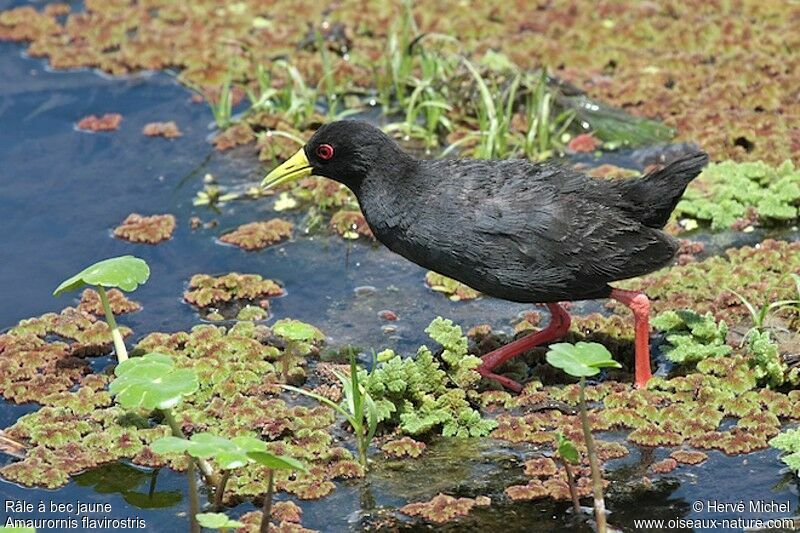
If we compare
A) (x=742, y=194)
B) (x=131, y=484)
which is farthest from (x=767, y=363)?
(x=131, y=484)

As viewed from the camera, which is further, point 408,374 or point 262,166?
point 262,166

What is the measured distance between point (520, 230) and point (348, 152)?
1305mm

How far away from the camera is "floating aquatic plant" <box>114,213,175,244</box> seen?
31.6 feet

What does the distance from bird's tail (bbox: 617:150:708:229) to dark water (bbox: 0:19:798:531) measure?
1399 mm

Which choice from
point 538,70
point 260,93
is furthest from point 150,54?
point 538,70

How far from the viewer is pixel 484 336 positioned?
331 inches

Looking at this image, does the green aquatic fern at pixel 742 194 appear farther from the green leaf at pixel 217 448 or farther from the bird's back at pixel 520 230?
the green leaf at pixel 217 448

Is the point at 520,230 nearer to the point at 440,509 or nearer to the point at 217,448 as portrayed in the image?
the point at 440,509

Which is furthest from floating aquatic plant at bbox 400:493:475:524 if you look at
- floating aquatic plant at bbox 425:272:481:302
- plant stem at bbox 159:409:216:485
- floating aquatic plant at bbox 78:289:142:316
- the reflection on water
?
floating aquatic plant at bbox 78:289:142:316

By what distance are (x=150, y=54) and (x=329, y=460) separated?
6595 millimetres

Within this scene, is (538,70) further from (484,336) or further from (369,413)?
(369,413)

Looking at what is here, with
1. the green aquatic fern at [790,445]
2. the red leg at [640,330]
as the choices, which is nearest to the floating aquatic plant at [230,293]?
the red leg at [640,330]

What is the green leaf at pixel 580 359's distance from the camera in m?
5.94

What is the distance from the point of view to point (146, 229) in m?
9.69
